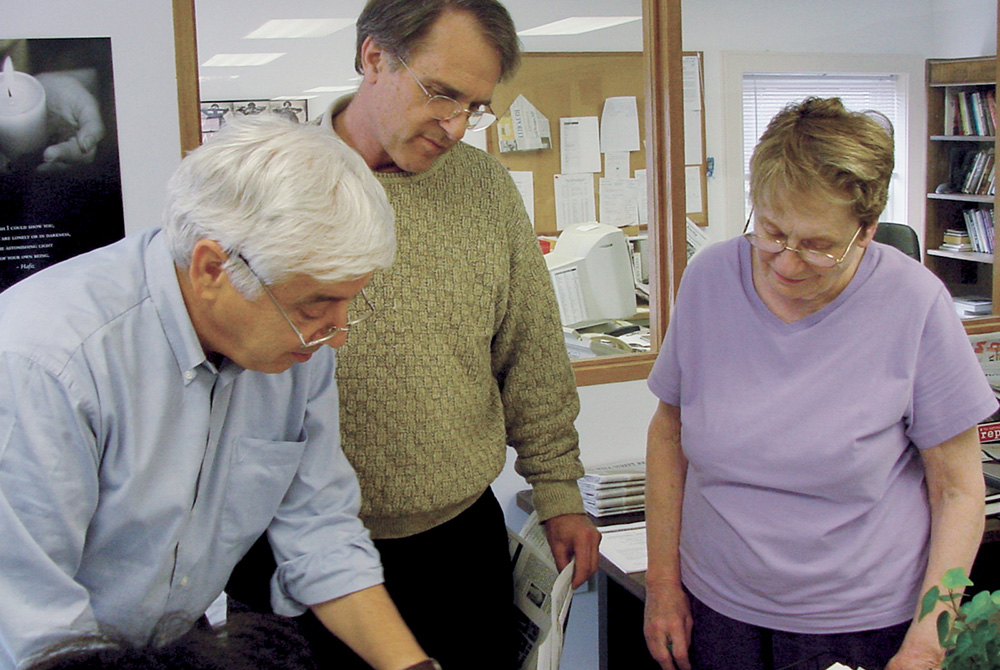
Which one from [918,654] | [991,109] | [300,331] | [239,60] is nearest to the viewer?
[300,331]

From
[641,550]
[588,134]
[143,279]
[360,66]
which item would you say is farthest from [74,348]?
[588,134]

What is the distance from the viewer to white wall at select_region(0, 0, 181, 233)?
2.12 metres

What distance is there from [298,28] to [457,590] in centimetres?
174

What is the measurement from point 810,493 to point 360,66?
98cm

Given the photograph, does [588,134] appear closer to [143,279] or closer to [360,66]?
[360,66]

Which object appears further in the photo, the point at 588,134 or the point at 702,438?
the point at 588,134

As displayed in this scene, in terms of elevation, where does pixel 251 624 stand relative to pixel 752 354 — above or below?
below

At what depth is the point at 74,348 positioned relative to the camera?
1.00m

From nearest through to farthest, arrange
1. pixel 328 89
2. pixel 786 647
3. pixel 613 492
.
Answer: pixel 786 647 → pixel 613 492 → pixel 328 89

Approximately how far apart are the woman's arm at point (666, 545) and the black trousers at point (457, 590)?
0.25 meters

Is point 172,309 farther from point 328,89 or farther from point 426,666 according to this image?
point 328,89

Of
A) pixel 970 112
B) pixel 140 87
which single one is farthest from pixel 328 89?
pixel 970 112

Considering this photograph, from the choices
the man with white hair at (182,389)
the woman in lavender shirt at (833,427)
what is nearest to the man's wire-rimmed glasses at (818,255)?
the woman in lavender shirt at (833,427)

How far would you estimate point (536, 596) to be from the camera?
5.16 ft
